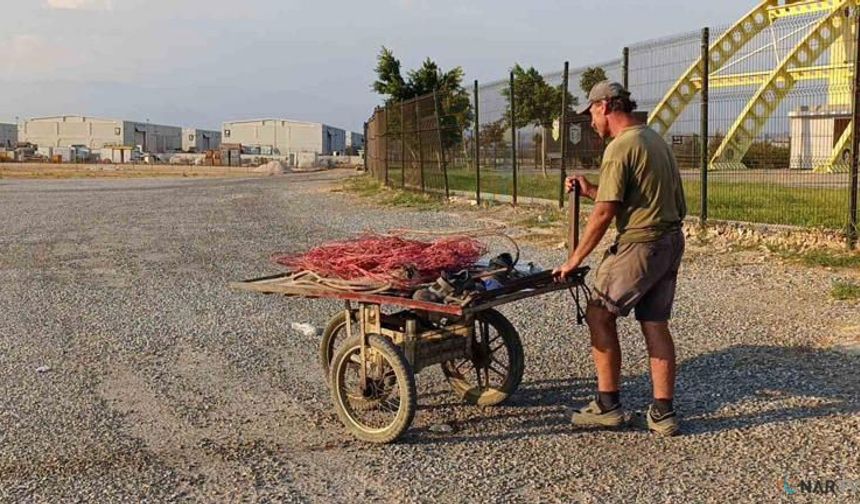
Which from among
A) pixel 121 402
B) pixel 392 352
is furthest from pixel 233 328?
pixel 392 352

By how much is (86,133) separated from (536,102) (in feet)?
393

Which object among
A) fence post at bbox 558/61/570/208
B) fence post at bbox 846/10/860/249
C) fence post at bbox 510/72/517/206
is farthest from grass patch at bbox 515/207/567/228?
fence post at bbox 846/10/860/249

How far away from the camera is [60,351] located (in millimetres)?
6805

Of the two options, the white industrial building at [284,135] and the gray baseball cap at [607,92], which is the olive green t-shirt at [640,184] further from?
the white industrial building at [284,135]

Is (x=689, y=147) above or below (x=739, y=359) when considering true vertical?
above

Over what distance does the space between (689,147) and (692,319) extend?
17.3 ft

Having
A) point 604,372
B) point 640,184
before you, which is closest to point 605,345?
point 604,372

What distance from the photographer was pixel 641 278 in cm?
465

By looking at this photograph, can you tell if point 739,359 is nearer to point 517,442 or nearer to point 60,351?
point 517,442

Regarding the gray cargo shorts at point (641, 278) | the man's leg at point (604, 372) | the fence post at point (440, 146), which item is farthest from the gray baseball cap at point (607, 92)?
the fence post at point (440, 146)

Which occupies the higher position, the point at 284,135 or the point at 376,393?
the point at 284,135

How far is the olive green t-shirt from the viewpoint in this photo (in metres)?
4.59

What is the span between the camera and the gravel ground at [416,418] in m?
4.16

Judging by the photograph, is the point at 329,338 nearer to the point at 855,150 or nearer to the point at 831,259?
the point at 831,259
